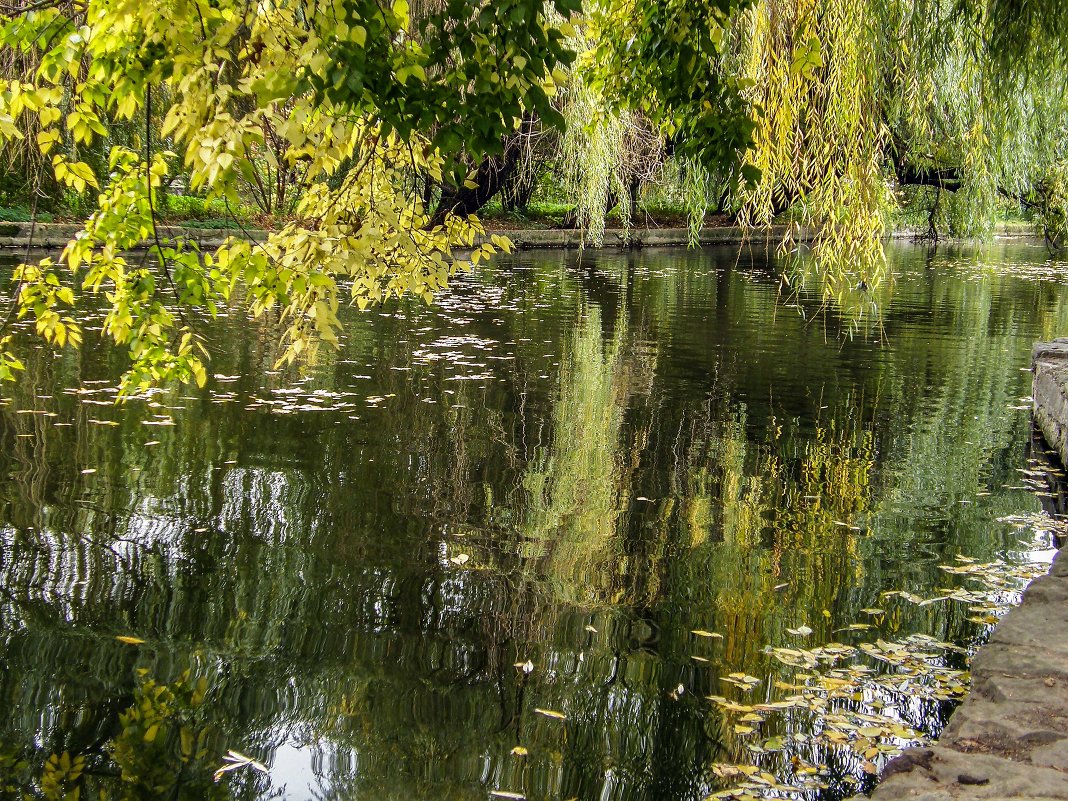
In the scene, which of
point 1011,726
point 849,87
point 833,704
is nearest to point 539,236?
point 849,87

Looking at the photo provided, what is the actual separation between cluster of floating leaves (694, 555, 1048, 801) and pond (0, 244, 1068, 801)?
16mm

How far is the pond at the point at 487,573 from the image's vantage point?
12.2 feet

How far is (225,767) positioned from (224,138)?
203cm

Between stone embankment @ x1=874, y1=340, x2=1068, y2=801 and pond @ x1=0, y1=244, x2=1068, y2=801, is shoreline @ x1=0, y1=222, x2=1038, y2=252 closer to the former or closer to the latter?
pond @ x1=0, y1=244, x2=1068, y2=801

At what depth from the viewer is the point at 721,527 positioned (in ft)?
20.5

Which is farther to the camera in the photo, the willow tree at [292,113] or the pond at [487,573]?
the pond at [487,573]

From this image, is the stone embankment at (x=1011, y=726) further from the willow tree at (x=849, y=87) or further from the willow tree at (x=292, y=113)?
the willow tree at (x=849, y=87)

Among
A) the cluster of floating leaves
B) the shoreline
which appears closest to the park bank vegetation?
the cluster of floating leaves

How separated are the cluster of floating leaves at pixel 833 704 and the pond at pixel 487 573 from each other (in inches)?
0.6

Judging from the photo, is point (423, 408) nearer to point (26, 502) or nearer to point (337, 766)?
point (26, 502)

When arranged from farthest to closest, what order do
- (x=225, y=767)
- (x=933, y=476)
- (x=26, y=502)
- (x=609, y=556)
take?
(x=933, y=476), (x=26, y=502), (x=609, y=556), (x=225, y=767)

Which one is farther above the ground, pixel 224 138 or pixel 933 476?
pixel 224 138

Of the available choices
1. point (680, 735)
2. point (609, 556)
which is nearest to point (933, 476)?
point (609, 556)

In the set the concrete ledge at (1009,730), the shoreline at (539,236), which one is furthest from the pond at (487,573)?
the shoreline at (539,236)
